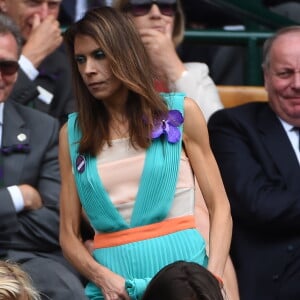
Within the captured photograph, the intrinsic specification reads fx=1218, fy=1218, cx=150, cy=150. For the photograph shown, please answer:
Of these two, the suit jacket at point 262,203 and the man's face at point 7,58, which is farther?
the man's face at point 7,58

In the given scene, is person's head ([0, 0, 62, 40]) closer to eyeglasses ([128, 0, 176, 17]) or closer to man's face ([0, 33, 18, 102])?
eyeglasses ([128, 0, 176, 17])

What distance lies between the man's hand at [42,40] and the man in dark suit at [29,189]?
401 millimetres

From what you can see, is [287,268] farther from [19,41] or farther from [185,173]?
[19,41]

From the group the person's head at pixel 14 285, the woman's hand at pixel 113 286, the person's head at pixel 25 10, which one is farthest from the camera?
the person's head at pixel 25 10

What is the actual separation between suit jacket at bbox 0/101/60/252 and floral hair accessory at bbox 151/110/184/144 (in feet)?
3.26

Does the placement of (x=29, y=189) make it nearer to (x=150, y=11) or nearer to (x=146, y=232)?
(x=146, y=232)

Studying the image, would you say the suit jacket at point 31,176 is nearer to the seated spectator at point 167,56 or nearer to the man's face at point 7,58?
the man's face at point 7,58

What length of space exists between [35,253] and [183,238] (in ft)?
3.52

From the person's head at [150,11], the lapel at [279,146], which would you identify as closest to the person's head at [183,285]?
the lapel at [279,146]

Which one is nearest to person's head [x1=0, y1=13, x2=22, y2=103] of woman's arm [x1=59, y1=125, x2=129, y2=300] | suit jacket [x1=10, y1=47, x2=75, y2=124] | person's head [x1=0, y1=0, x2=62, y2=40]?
suit jacket [x1=10, y1=47, x2=75, y2=124]

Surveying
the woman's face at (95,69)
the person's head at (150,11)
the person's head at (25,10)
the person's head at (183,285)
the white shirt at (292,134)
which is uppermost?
the woman's face at (95,69)

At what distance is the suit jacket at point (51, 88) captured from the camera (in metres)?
6.59

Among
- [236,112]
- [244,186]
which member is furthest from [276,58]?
[244,186]

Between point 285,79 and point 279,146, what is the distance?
0.39 meters
